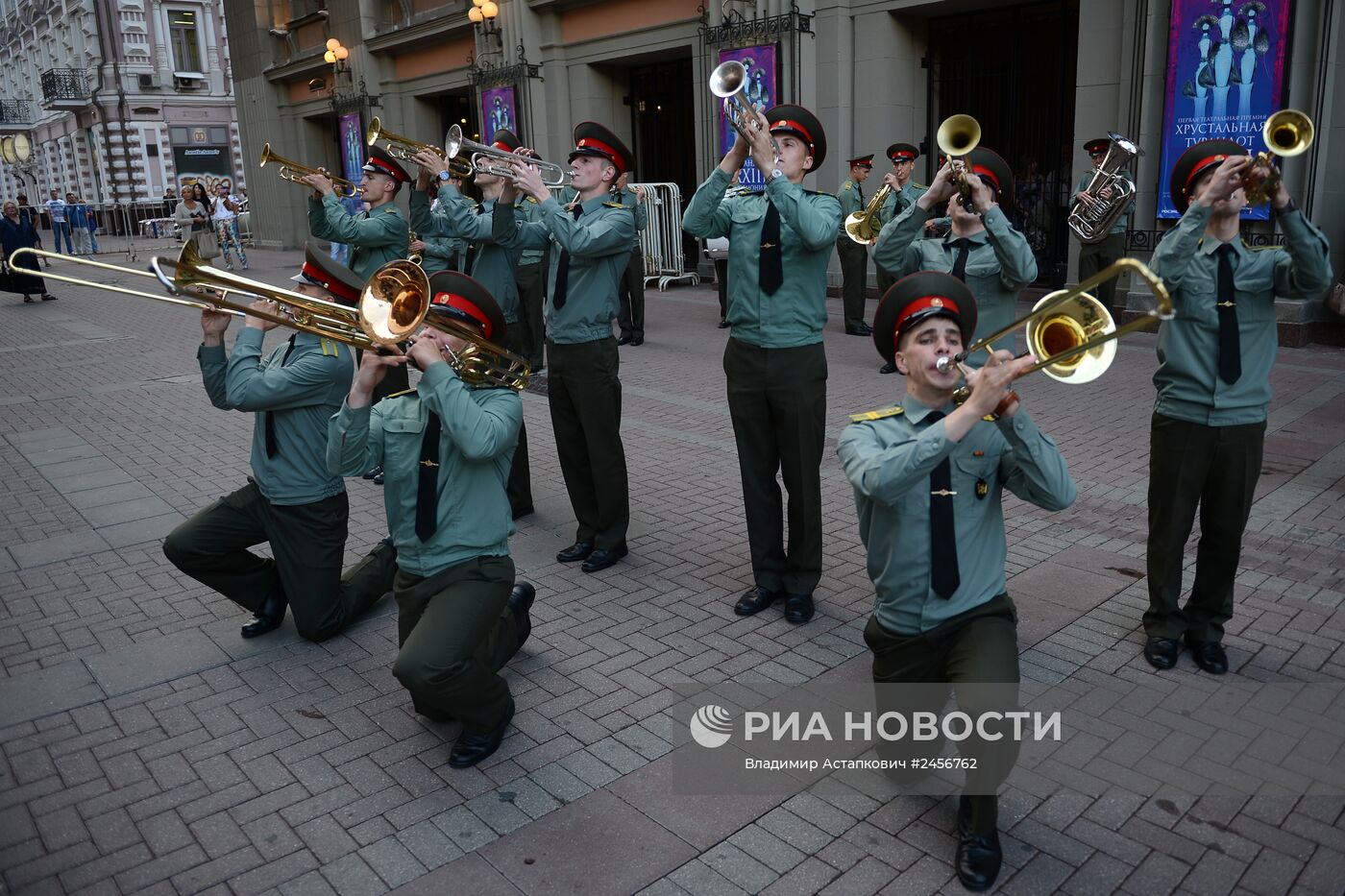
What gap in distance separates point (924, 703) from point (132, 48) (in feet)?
166

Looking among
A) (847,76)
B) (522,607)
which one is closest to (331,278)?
(522,607)

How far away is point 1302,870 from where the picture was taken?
335 cm

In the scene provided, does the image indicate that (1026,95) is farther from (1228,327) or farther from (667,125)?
(1228,327)

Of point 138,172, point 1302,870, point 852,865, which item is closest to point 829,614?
point 852,865

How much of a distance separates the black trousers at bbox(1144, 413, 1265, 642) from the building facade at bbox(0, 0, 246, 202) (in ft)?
148

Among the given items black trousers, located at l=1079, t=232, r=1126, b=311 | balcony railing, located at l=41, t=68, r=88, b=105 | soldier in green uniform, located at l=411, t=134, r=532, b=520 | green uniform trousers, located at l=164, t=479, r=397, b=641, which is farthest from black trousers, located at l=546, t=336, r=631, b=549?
balcony railing, located at l=41, t=68, r=88, b=105

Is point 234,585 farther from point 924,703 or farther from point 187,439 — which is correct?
point 187,439

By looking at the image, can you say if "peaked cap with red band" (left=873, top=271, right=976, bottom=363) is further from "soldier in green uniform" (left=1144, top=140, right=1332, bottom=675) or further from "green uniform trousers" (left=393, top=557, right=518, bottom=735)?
"green uniform trousers" (left=393, top=557, right=518, bottom=735)

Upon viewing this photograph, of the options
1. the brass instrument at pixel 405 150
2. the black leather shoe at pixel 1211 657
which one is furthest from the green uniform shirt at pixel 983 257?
the brass instrument at pixel 405 150

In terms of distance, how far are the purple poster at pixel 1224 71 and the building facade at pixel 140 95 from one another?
4037 cm

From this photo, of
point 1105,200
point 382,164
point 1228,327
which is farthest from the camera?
point 382,164

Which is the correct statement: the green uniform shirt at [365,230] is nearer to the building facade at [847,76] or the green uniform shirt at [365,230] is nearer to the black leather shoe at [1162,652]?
the black leather shoe at [1162,652]

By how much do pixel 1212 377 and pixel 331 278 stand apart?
399 centimetres

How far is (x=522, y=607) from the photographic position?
486cm
